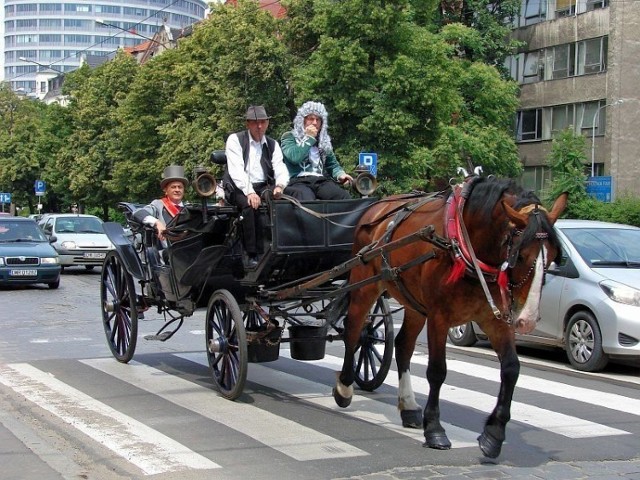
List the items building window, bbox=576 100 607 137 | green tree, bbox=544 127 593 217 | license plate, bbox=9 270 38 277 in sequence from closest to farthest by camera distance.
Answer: license plate, bbox=9 270 38 277 < green tree, bbox=544 127 593 217 < building window, bbox=576 100 607 137

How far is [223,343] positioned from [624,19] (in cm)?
4276

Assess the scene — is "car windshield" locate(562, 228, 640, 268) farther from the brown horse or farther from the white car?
the white car

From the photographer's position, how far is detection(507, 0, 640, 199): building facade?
47.0 metres

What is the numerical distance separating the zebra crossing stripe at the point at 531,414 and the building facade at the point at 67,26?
543 feet

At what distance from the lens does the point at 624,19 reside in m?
46.7

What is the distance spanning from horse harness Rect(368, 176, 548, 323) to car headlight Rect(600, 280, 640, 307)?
4007 mm

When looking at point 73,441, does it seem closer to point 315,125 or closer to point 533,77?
point 315,125

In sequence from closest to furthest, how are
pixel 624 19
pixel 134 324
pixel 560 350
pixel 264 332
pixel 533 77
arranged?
pixel 264 332
pixel 134 324
pixel 560 350
pixel 624 19
pixel 533 77

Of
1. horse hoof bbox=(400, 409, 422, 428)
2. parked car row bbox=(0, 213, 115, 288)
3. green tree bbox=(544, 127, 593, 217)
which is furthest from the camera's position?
green tree bbox=(544, 127, 593, 217)

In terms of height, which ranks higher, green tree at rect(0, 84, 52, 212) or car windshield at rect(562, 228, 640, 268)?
green tree at rect(0, 84, 52, 212)

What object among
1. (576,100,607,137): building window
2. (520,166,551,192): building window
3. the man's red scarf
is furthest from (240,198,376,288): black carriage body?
(520,166,551,192): building window

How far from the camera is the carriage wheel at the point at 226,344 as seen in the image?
8.43 m

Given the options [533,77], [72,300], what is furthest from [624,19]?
[72,300]

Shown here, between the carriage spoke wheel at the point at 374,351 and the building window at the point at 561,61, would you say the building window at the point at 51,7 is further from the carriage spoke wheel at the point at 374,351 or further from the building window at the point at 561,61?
the carriage spoke wheel at the point at 374,351
